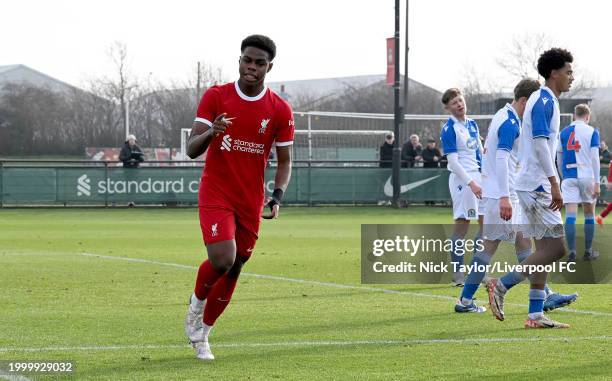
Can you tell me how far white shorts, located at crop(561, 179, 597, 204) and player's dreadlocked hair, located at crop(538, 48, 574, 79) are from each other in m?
7.65

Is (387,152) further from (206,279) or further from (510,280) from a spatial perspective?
(206,279)

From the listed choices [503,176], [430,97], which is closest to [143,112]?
[430,97]

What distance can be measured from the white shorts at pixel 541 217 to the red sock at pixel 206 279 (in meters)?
2.75

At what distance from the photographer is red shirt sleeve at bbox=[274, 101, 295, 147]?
8.49 meters

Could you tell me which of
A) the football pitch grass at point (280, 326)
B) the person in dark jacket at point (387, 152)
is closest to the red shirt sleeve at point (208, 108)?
the football pitch grass at point (280, 326)

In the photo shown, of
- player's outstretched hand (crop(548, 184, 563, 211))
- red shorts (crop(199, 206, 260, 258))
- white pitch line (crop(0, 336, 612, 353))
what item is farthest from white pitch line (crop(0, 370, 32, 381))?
player's outstretched hand (crop(548, 184, 563, 211))

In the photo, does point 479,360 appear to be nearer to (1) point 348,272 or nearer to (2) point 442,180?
(1) point 348,272

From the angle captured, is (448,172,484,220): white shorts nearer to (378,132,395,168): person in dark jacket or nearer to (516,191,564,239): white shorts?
(516,191,564,239): white shorts

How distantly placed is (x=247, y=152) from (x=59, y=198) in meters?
25.8

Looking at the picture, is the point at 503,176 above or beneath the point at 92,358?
above

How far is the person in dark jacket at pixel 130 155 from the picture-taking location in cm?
3322

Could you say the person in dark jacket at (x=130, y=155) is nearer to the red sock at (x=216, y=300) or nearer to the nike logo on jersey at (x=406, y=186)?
the nike logo on jersey at (x=406, y=186)

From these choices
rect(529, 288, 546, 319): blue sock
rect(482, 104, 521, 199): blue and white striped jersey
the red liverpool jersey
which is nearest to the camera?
the red liverpool jersey

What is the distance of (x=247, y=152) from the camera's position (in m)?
8.33
